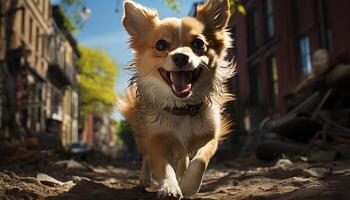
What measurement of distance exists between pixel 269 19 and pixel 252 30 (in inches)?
113

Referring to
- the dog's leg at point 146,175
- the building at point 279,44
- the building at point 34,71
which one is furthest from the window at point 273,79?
the dog's leg at point 146,175

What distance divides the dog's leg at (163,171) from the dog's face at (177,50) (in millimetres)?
491

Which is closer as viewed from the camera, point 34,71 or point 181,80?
point 181,80

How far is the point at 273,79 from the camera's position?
76.1 feet

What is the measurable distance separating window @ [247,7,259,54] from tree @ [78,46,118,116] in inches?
1303

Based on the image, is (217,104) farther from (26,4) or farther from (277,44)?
(26,4)

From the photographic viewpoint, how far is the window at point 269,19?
76.6ft

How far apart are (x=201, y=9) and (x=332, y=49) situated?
12.0 metres

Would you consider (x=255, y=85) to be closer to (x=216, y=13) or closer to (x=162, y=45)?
(x=216, y=13)

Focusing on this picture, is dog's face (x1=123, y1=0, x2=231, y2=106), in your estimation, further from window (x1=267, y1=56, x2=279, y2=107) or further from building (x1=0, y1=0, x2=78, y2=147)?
window (x1=267, y1=56, x2=279, y2=107)

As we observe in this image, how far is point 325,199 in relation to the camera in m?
3.17

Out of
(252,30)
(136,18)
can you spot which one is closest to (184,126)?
(136,18)

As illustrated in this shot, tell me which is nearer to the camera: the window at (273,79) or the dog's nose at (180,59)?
the dog's nose at (180,59)

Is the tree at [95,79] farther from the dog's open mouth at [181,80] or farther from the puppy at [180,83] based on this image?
the dog's open mouth at [181,80]
